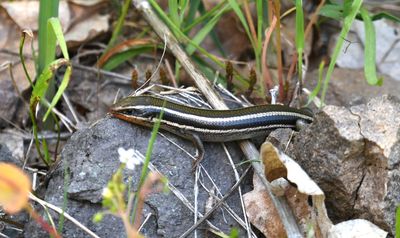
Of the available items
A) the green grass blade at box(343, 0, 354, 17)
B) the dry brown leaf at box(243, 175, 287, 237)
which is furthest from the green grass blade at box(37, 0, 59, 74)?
the green grass blade at box(343, 0, 354, 17)

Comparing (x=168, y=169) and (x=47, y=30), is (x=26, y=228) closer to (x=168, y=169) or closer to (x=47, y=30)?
(x=168, y=169)

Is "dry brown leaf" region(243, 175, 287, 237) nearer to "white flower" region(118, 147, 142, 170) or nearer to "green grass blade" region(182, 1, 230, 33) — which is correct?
"white flower" region(118, 147, 142, 170)

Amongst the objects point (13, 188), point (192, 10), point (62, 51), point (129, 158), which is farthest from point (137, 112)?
point (13, 188)

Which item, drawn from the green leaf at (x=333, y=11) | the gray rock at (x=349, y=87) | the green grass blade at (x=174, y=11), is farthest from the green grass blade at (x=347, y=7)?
the green grass blade at (x=174, y=11)

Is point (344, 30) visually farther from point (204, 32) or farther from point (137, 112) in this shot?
point (137, 112)

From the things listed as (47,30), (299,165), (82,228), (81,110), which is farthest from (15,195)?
(81,110)

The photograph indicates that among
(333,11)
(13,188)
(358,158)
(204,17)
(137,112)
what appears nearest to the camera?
(13,188)

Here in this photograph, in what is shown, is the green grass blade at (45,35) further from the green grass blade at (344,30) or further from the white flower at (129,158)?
the green grass blade at (344,30)
